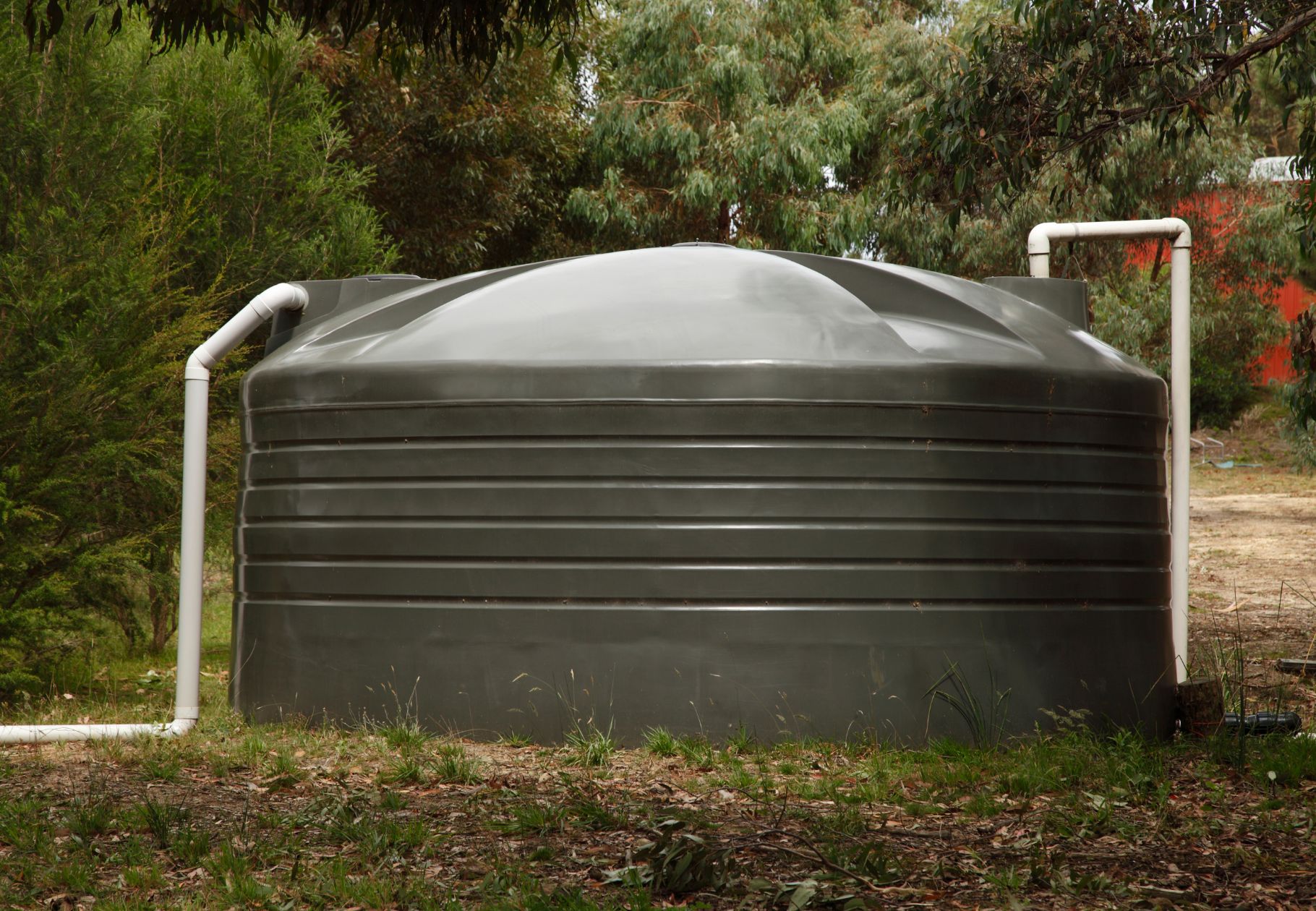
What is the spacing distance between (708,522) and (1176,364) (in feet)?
7.94

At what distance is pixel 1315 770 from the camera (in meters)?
4.52

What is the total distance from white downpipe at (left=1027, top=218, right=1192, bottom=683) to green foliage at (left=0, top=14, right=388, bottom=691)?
5617mm

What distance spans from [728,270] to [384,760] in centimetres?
228

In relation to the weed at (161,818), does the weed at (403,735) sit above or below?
below

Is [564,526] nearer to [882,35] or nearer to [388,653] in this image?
[388,653]

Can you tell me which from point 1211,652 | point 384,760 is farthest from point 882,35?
point 384,760

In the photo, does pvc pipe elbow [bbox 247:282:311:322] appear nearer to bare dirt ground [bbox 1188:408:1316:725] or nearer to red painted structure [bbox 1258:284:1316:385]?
bare dirt ground [bbox 1188:408:1316:725]

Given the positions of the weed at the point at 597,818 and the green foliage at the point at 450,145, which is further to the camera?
the green foliage at the point at 450,145

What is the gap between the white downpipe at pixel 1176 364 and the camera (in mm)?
5621

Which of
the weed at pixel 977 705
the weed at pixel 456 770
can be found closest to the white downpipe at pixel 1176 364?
the weed at pixel 977 705

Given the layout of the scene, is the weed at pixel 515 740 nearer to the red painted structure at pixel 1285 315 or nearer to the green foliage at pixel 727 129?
the green foliage at pixel 727 129

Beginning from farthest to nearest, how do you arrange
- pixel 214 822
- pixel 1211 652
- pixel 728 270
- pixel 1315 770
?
pixel 1211 652, pixel 728 270, pixel 1315 770, pixel 214 822

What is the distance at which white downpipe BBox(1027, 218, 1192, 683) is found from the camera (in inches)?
221

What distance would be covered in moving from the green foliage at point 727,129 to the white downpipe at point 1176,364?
12.3m
